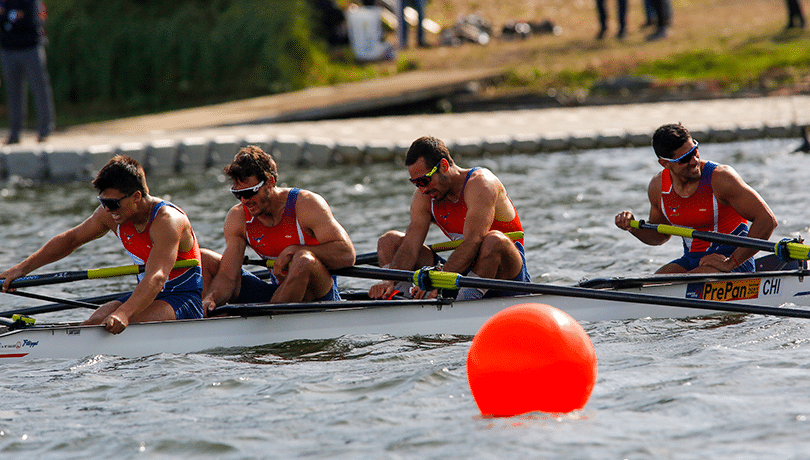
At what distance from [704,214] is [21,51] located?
1022 cm

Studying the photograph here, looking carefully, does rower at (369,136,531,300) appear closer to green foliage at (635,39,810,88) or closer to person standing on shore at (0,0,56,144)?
person standing on shore at (0,0,56,144)

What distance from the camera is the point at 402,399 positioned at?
18.0 ft

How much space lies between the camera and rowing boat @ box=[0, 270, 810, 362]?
632cm

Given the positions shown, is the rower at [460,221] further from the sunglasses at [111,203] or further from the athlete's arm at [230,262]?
the sunglasses at [111,203]

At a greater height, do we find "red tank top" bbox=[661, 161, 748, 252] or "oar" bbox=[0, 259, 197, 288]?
"red tank top" bbox=[661, 161, 748, 252]

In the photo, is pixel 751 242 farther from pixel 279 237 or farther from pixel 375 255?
Result: pixel 279 237

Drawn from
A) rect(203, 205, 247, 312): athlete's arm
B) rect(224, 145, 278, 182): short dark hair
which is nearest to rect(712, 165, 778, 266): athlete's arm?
rect(224, 145, 278, 182): short dark hair

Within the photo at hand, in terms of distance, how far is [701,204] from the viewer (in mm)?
7055

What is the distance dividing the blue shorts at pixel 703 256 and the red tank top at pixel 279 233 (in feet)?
9.10

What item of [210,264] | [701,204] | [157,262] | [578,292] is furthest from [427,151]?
[701,204]

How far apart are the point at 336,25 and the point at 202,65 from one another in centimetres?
304

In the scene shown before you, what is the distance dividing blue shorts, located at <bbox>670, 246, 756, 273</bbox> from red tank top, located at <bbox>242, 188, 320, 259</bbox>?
Result: 277 centimetres

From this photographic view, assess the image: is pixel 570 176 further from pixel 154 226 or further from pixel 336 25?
pixel 336 25

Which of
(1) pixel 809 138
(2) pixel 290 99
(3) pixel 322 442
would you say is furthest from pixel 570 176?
(3) pixel 322 442
